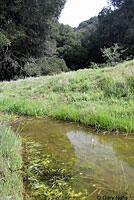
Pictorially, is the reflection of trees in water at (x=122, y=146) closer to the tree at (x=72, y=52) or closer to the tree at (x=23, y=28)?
the tree at (x=23, y=28)

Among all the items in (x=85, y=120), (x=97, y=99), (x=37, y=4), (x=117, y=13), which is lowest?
(x=85, y=120)

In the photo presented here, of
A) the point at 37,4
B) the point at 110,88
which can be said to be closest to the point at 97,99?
the point at 110,88

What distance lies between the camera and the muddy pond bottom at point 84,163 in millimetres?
1214

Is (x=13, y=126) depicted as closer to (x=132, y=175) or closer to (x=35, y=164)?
(x=35, y=164)

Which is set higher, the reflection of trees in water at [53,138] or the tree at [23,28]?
the tree at [23,28]

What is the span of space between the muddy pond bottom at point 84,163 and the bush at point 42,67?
13.3m

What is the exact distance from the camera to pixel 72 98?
4.71m

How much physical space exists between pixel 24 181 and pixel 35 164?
22 cm

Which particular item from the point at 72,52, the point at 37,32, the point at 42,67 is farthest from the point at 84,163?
the point at 72,52

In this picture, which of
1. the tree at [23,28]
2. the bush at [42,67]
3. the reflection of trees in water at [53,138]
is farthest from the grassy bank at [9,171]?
the bush at [42,67]

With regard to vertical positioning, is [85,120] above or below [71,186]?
above

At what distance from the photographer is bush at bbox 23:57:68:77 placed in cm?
1542

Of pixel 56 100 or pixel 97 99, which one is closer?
pixel 97 99

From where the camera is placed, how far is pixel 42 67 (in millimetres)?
16250
